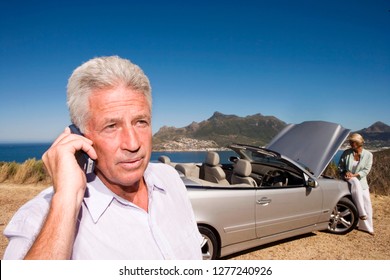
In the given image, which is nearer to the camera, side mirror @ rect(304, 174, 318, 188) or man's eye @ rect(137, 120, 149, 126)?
man's eye @ rect(137, 120, 149, 126)

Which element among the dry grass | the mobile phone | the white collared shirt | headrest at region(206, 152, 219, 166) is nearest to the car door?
headrest at region(206, 152, 219, 166)

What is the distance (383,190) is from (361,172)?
3685 mm

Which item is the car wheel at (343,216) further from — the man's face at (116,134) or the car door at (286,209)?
the man's face at (116,134)

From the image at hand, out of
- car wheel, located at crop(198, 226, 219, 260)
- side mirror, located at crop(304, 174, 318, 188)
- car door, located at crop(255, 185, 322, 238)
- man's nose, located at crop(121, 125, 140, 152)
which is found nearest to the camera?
man's nose, located at crop(121, 125, 140, 152)

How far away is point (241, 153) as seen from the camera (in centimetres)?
433

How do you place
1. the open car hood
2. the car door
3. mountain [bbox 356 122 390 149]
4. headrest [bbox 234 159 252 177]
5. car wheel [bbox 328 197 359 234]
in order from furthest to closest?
mountain [bbox 356 122 390 149]
car wheel [bbox 328 197 359 234]
the open car hood
headrest [bbox 234 159 252 177]
the car door

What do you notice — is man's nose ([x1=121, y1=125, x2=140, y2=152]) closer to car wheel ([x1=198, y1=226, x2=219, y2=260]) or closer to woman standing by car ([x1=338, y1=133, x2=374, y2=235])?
car wheel ([x1=198, y1=226, x2=219, y2=260])

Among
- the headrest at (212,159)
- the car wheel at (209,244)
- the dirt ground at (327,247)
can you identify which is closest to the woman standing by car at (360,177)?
the dirt ground at (327,247)

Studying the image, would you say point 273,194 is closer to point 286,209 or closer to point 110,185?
point 286,209

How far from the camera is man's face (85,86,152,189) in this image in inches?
41.2

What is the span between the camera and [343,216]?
4570 mm

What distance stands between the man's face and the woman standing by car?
468cm
